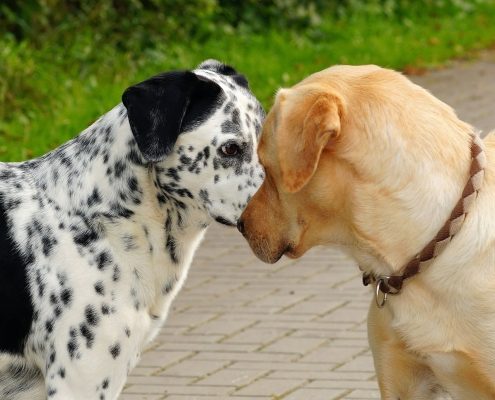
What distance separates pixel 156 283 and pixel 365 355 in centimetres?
196

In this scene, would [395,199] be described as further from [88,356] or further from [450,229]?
[88,356]

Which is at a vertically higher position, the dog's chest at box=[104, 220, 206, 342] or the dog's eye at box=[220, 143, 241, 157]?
the dog's eye at box=[220, 143, 241, 157]

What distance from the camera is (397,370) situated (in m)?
4.68

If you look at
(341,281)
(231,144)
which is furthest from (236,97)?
(341,281)

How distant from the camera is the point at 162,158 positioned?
4.61 meters

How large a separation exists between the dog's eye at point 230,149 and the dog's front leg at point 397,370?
0.80m

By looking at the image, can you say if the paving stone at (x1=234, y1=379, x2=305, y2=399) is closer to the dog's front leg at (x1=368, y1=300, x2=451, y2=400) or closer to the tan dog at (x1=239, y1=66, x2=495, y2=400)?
the dog's front leg at (x1=368, y1=300, x2=451, y2=400)

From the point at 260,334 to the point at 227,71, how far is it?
2.07 metres

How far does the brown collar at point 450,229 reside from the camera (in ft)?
14.5

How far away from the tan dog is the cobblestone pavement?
144 cm

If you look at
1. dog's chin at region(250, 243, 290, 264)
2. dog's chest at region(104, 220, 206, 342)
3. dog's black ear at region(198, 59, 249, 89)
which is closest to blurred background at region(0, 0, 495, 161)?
dog's black ear at region(198, 59, 249, 89)

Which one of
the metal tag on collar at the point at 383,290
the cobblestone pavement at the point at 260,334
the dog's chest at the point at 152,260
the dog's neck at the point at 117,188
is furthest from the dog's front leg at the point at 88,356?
the cobblestone pavement at the point at 260,334

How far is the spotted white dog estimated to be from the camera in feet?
15.1

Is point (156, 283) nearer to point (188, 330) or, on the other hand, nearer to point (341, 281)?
point (188, 330)
